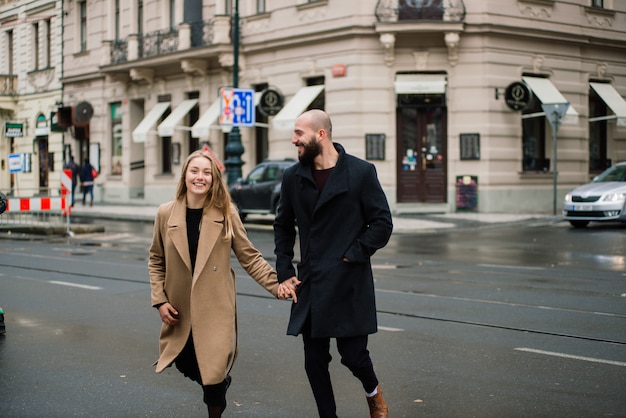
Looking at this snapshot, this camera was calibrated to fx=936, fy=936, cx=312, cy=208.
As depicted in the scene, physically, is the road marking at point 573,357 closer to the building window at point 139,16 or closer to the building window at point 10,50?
the building window at point 139,16

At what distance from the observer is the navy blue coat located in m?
4.97

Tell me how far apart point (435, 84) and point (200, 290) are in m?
22.2

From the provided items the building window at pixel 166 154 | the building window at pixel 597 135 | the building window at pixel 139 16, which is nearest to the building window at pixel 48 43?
the building window at pixel 139 16

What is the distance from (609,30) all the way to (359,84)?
8.87 m

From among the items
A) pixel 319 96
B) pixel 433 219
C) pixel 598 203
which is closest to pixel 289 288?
pixel 598 203

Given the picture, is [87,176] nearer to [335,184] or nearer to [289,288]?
[289,288]

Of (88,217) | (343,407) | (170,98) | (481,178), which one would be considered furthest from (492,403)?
(170,98)

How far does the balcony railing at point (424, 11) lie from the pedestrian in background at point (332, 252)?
21.9 meters

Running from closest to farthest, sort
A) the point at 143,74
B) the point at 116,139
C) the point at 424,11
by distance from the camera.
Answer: the point at 424,11 → the point at 143,74 → the point at 116,139

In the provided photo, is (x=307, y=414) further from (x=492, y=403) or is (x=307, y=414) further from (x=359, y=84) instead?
(x=359, y=84)

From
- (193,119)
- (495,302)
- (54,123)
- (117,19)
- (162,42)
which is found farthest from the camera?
(54,123)

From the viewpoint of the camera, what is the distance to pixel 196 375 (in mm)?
5133

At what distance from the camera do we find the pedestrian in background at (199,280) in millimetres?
4945

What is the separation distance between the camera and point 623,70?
3062 cm
